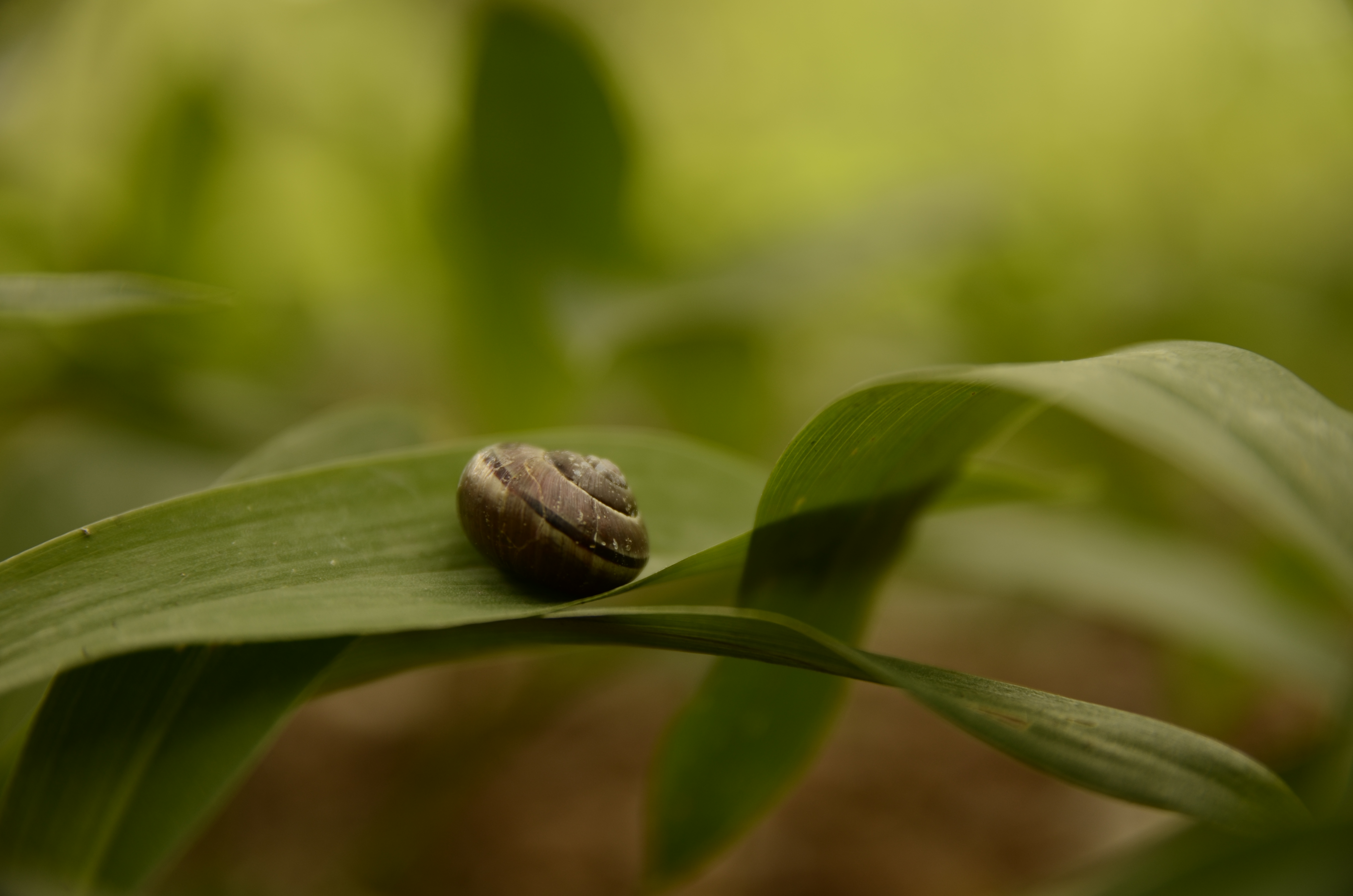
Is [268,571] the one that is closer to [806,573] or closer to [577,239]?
[806,573]

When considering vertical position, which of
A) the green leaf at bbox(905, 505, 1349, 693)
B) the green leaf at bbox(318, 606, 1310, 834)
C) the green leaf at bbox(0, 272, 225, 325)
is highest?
the green leaf at bbox(0, 272, 225, 325)

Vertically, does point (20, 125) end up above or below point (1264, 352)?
above

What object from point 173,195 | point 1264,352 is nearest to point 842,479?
point 173,195

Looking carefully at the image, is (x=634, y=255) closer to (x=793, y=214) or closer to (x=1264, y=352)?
(x=793, y=214)

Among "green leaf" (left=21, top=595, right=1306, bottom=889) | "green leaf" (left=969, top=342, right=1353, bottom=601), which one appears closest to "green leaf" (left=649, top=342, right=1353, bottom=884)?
"green leaf" (left=969, top=342, right=1353, bottom=601)

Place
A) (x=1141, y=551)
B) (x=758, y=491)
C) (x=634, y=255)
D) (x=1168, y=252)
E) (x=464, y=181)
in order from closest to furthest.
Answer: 1. (x=758, y=491)
2. (x=1141, y=551)
3. (x=464, y=181)
4. (x=634, y=255)
5. (x=1168, y=252)

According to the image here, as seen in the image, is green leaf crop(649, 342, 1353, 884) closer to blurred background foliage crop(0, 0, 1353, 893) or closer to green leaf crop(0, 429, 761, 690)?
green leaf crop(0, 429, 761, 690)
